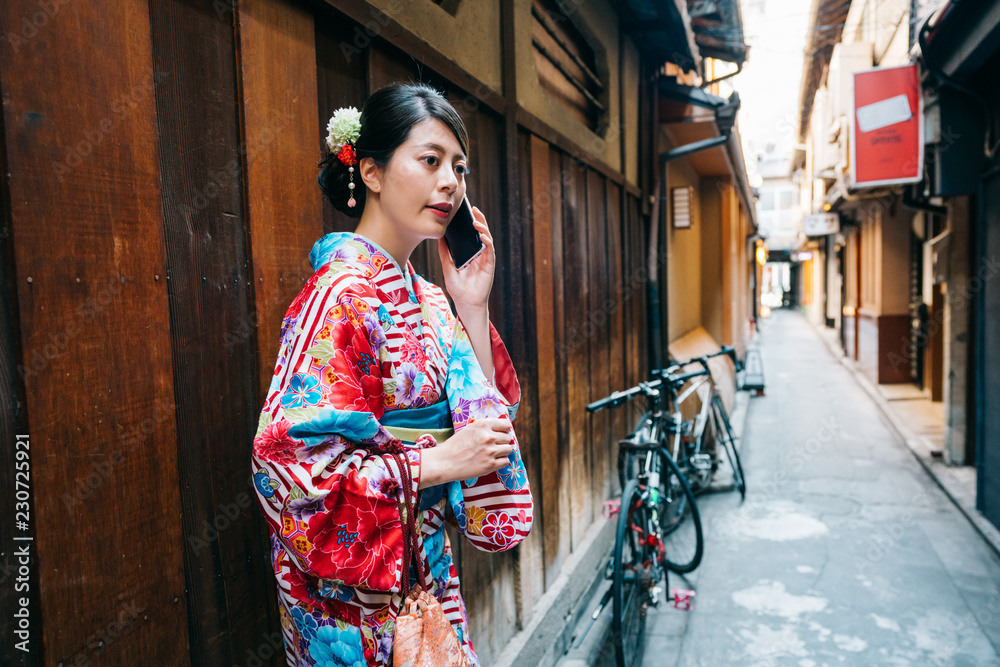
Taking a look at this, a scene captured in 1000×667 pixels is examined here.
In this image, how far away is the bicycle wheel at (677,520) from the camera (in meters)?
5.05

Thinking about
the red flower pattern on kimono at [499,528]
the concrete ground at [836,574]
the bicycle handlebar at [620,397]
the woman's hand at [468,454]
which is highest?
the woman's hand at [468,454]

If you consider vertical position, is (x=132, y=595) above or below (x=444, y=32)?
below

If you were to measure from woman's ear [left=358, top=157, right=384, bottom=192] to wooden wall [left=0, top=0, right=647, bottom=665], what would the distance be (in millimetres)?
317

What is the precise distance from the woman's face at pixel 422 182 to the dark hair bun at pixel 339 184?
6 centimetres

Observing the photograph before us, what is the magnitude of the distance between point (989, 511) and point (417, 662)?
22.4 feet

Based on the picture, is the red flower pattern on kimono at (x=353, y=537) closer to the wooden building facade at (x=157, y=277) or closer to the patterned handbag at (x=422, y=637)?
the patterned handbag at (x=422, y=637)

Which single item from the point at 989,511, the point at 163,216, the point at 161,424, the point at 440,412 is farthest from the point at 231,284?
the point at 989,511

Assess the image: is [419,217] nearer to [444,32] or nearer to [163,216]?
[163,216]

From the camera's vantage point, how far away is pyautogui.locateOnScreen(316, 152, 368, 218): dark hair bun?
5.76ft

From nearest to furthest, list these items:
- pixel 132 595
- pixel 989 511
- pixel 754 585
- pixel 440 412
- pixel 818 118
Answer: pixel 132 595, pixel 440 412, pixel 754 585, pixel 989 511, pixel 818 118

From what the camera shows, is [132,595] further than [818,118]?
No

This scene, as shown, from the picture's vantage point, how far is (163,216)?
1.53 m

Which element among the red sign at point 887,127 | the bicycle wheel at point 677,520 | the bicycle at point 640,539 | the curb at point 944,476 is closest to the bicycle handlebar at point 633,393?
the bicycle at point 640,539

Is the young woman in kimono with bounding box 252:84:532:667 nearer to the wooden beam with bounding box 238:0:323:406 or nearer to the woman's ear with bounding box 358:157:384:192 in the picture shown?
the woman's ear with bounding box 358:157:384:192
